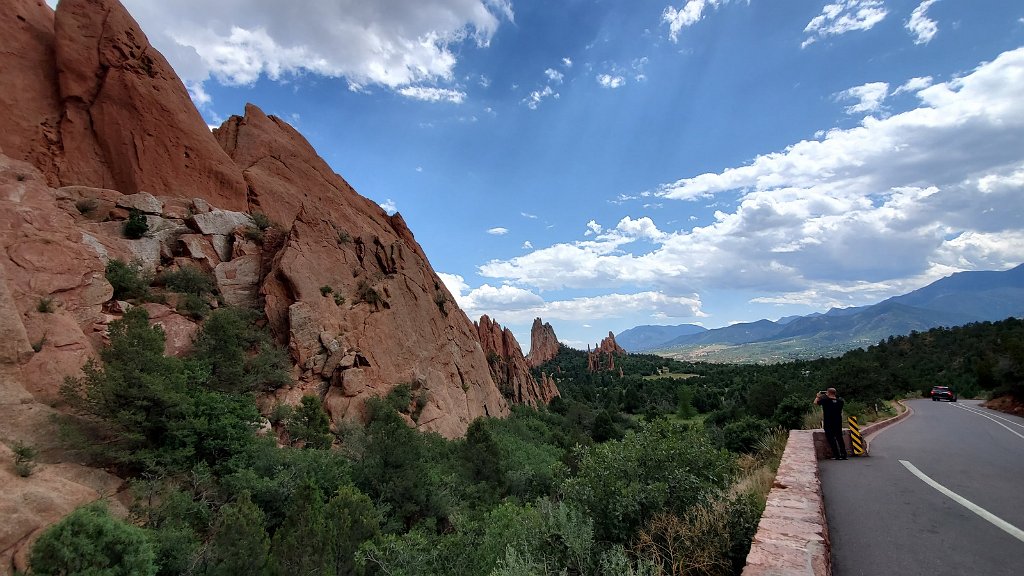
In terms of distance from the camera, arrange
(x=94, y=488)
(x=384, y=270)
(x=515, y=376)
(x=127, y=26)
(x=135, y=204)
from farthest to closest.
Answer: (x=515, y=376), (x=384, y=270), (x=127, y=26), (x=135, y=204), (x=94, y=488)

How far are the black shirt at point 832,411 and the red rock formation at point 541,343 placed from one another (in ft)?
357

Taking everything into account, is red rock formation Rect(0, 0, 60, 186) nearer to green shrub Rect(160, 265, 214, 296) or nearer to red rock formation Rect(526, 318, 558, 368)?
green shrub Rect(160, 265, 214, 296)

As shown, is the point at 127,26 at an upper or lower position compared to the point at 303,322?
upper

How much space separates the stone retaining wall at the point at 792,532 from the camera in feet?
11.3

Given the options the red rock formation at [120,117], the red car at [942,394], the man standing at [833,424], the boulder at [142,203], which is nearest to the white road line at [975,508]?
Result: the man standing at [833,424]

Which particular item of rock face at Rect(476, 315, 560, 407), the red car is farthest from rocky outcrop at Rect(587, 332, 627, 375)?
the red car

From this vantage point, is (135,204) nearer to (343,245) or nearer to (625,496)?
(343,245)

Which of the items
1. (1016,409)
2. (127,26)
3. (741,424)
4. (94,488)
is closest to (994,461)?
(741,424)

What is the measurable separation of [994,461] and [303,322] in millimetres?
27201

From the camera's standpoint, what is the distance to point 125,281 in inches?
751

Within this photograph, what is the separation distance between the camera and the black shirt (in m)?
9.18

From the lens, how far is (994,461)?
9.05m

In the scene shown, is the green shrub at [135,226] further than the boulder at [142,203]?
No

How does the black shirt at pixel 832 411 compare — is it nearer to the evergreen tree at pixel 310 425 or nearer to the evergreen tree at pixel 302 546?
the evergreen tree at pixel 302 546
